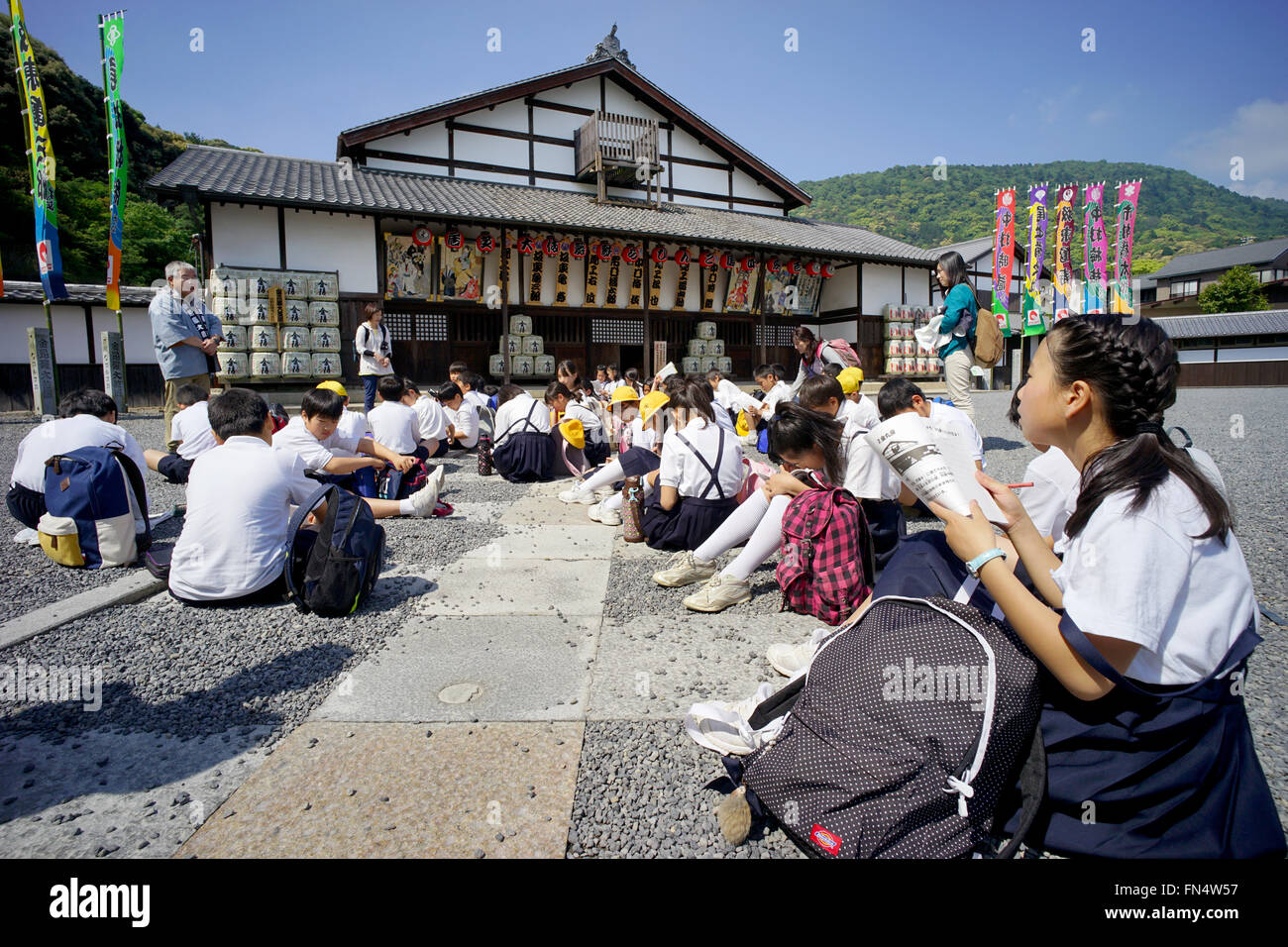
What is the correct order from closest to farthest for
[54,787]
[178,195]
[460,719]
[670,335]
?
[54,787] → [460,719] → [178,195] → [670,335]

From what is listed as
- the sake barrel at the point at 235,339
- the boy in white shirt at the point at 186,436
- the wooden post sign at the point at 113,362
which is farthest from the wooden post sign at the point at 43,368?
the boy in white shirt at the point at 186,436

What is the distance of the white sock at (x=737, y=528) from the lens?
Answer: 3759 mm

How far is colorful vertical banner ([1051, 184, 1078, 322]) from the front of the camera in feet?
55.6

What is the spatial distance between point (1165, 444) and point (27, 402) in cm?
1928

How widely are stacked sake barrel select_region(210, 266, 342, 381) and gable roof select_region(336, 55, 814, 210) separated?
4.04 m

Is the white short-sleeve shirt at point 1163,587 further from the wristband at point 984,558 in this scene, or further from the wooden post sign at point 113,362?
the wooden post sign at point 113,362

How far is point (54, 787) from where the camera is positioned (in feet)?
7.05

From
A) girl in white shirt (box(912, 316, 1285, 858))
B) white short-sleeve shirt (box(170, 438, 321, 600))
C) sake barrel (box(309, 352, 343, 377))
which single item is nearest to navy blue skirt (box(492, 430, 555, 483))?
white short-sleeve shirt (box(170, 438, 321, 600))

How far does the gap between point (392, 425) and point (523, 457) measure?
56.0 inches

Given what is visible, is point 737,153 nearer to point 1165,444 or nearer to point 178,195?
point 178,195

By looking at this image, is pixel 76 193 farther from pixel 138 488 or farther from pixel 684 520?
pixel 684 520

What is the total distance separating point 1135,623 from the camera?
1.39m

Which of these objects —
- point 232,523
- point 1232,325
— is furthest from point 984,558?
point 1232,325
